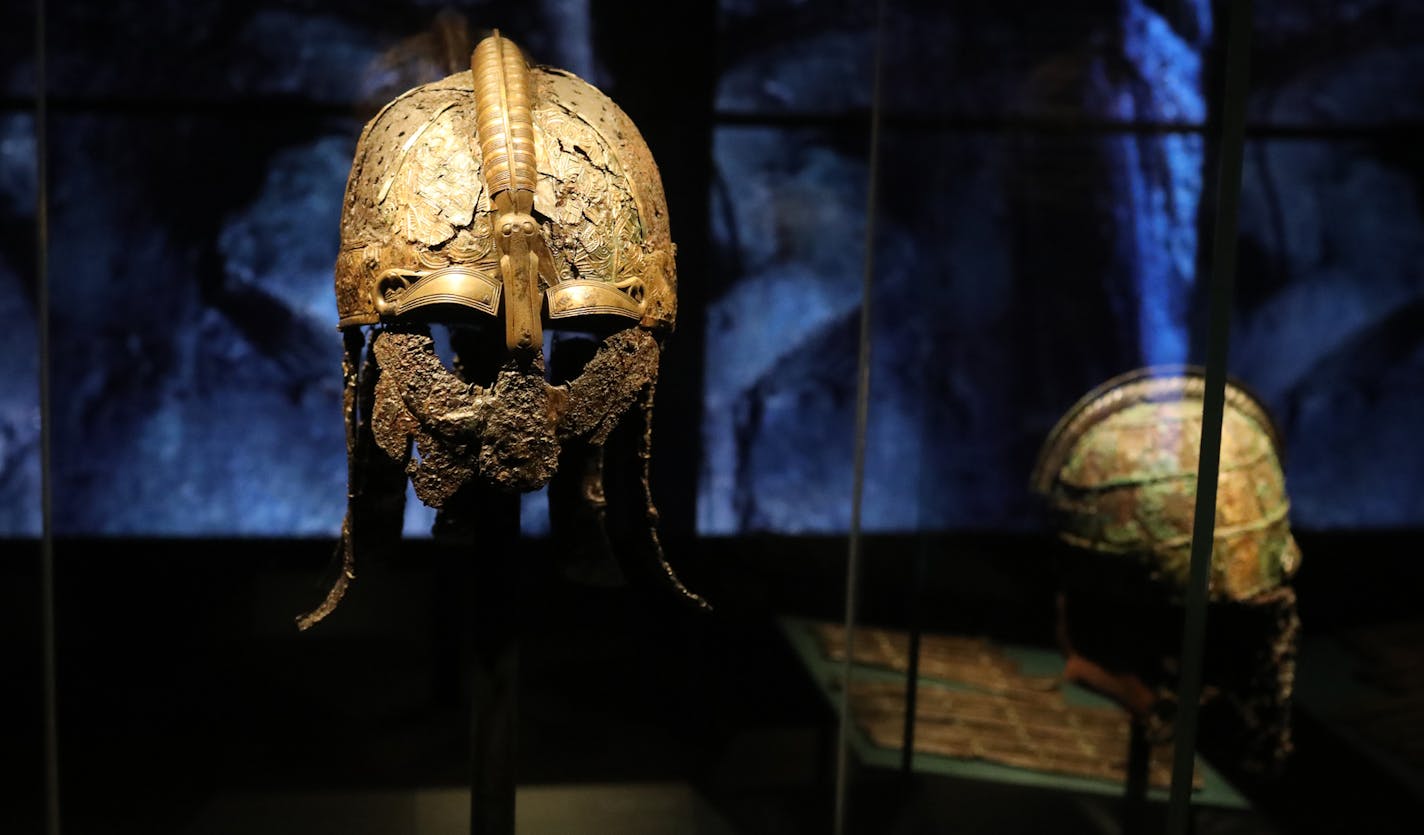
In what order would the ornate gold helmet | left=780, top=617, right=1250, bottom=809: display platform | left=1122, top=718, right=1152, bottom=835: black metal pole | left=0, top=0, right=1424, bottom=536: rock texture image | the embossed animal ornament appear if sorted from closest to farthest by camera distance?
the ornate gold helmet, left=0, top=0, right=1424, bottom=536: rock texture image, the embossed animal ornament, left=1122, top=718, right=1152, bottom=835: black metal pole, left=780, top=617, right=1250, bottom=809: display platform

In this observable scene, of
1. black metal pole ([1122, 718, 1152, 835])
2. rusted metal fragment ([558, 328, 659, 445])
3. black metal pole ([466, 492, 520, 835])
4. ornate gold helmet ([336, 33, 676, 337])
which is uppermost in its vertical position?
ornate gold helmet ([336, 33, 676, 337])

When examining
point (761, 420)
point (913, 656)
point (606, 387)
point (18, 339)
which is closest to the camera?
point (606, 387)

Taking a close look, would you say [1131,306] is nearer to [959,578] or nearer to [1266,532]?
[1266,532]

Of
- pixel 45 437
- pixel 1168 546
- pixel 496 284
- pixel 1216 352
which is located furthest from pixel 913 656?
pixel 45 437

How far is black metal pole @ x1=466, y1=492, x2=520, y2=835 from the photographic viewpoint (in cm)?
213

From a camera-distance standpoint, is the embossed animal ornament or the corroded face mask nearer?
the corroded face mask

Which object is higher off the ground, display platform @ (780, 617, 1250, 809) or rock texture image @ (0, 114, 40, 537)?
rock texture image @ (0, 114, 40, 537)

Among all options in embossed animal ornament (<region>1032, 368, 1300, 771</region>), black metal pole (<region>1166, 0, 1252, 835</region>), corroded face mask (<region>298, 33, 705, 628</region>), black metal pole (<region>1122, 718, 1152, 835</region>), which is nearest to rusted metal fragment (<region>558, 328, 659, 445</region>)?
corroded face mask (<region>298, 33, 705, 628</region>)

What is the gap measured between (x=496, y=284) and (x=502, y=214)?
0.11 metres

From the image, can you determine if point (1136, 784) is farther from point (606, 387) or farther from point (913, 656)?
point (606, 387)

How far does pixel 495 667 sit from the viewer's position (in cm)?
218

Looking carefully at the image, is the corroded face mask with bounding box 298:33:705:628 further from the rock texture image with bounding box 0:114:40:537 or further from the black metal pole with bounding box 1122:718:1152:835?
the black metal pole with bounding box 1122:718:1152:835

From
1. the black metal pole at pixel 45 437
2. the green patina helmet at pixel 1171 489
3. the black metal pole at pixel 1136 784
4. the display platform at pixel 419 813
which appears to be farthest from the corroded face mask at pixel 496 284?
the black metal pole at pixel 1136 784

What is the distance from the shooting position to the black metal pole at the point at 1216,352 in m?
1.90
